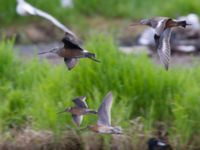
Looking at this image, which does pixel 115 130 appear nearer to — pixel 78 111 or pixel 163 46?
pixel 78 111

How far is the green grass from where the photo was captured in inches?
239

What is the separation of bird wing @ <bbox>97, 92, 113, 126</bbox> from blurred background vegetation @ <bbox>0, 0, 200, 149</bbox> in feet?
1.12

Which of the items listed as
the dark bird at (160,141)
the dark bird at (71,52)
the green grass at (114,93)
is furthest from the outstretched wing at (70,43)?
the dark bird at (160,141)

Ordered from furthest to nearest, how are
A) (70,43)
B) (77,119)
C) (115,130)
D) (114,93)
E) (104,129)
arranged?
(114,93) → (77,119) → (104,129) → (115,130) → (70,43)

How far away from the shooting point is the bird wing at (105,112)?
563 cm

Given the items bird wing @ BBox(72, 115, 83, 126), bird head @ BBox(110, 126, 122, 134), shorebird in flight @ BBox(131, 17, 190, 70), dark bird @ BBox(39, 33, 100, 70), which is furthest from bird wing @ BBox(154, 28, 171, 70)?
bird wing @ BBox(72, 115, 83, 126)

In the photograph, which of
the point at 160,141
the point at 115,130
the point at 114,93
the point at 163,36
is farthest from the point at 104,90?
the point at 163,36

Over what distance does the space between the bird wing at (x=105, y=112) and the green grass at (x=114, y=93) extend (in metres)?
0.33

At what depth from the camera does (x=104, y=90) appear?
6.38 meters

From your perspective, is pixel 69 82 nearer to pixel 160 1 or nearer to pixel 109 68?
pixel 109 68

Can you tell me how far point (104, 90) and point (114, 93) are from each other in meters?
0.10

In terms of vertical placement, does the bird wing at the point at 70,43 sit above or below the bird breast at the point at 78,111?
above

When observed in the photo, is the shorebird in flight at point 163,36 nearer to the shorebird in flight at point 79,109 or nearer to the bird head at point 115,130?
the bird head at point 115,130

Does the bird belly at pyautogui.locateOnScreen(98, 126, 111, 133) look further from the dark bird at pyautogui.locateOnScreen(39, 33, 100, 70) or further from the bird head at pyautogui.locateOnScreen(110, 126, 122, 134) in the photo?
the dark bird at pyautogui.locateOnScreen(39, 33, 100, 70)
